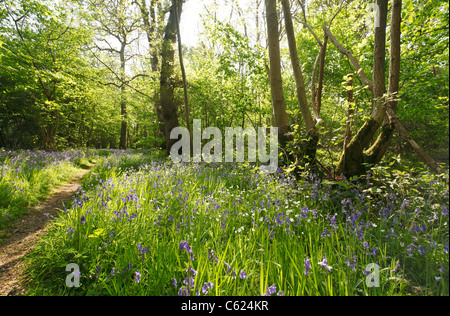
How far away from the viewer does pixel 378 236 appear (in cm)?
211

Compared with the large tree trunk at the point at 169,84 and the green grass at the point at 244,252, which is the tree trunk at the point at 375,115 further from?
the large tree trunk at the point at 169,84

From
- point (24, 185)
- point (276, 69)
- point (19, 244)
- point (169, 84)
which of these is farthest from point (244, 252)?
point (169, 84)

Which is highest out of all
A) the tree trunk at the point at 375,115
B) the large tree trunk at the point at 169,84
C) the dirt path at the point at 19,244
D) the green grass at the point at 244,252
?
the large tree trunk at the point at 169,84

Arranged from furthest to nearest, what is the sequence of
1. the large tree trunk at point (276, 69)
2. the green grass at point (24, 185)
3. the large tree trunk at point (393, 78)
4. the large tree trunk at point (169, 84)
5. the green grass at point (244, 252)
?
1. the large tree trunk at point (169, 84)
2. the large tree trunk at point (276, 69)
3. the green grass at point (24, 185)
4. the large tree trunk at point (393, 78)
5. the green grass at point (244, 252)

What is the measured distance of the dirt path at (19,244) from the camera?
2.02 m

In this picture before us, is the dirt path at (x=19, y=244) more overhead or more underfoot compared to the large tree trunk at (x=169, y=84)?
more underfoot

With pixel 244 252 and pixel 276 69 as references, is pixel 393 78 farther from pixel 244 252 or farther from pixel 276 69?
pixel 244 252

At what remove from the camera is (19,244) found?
9.24 ft

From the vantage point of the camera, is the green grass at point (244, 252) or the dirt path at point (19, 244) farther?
the dirt path at point (19, 244)

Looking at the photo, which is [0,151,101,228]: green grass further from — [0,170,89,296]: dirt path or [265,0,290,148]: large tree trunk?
[265,0,290,148]: large tree trunk

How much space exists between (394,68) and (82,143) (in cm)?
2132

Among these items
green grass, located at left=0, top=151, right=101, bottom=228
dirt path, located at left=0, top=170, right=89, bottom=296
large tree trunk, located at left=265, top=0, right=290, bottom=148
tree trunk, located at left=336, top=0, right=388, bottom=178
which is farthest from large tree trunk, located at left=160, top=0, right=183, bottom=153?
tree trunk, located at left=336, top=0, right=388, bottom=178

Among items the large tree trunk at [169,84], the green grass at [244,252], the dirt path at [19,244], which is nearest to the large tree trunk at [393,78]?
the green grass at [244,252]
